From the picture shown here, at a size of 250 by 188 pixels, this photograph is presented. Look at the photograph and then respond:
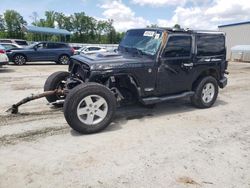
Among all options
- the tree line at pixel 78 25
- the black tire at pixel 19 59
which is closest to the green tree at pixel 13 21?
the tree line at pixel 78 25

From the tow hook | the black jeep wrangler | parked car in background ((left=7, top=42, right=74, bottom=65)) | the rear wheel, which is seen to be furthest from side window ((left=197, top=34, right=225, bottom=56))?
the rear wheel

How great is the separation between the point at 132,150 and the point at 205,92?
325 centimetres

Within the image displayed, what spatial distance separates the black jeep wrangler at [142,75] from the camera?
4.98 metres

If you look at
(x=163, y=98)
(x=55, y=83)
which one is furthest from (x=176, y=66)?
(x=55, y=83)

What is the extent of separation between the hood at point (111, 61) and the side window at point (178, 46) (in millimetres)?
482

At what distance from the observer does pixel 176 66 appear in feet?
20.5

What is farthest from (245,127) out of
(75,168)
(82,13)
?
(82,13)

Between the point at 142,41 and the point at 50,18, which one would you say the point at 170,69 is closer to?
the point at 142,41

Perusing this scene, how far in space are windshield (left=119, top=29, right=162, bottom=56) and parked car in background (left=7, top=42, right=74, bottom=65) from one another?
12.6 meters

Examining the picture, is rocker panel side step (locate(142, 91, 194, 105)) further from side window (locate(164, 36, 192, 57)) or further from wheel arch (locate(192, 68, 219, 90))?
side window (locate(164, 36, 192, 57))

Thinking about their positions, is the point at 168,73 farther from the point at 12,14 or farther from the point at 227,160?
the point at 12,14

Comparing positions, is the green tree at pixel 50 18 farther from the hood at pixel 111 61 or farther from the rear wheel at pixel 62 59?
Answer: the hood at pixel 111 61

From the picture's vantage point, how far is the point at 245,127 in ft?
18.7

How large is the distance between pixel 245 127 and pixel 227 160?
5.87ft
